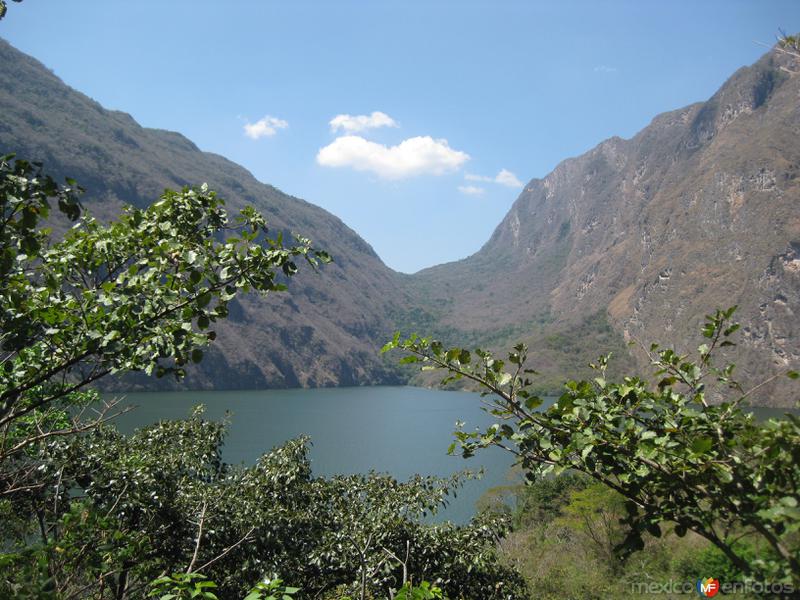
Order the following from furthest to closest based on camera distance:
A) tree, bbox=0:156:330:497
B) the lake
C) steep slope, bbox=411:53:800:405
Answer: steep slope, bbox=411:53:800:405, the lake, tree, bbox=0:156:330:497

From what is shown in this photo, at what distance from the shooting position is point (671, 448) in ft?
5.61

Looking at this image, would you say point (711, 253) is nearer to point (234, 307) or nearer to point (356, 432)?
point (356, 432)

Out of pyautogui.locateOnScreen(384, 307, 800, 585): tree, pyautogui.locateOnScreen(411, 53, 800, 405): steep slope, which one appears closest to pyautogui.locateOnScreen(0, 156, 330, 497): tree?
pyautogui.locateOnScreen(384, 307, 800, 585): tree

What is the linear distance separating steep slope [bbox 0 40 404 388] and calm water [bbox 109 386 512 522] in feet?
84.1

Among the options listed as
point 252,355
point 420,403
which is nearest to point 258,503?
point 420,403

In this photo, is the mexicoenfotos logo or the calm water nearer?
the mexicoenfotos logo

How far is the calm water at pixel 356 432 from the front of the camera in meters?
36.9

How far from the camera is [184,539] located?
15.6 feet

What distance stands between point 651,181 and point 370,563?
8310 inches

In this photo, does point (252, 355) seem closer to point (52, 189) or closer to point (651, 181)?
point (52, 189)

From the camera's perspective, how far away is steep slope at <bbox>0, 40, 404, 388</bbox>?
4176 inches

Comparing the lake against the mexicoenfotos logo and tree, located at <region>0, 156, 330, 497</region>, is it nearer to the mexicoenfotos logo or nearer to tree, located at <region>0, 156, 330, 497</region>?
the mexicoenfotos logo

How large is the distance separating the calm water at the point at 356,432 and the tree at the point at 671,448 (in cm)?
1642

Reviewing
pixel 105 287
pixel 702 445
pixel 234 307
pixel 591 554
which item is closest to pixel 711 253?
pixel 234 307
